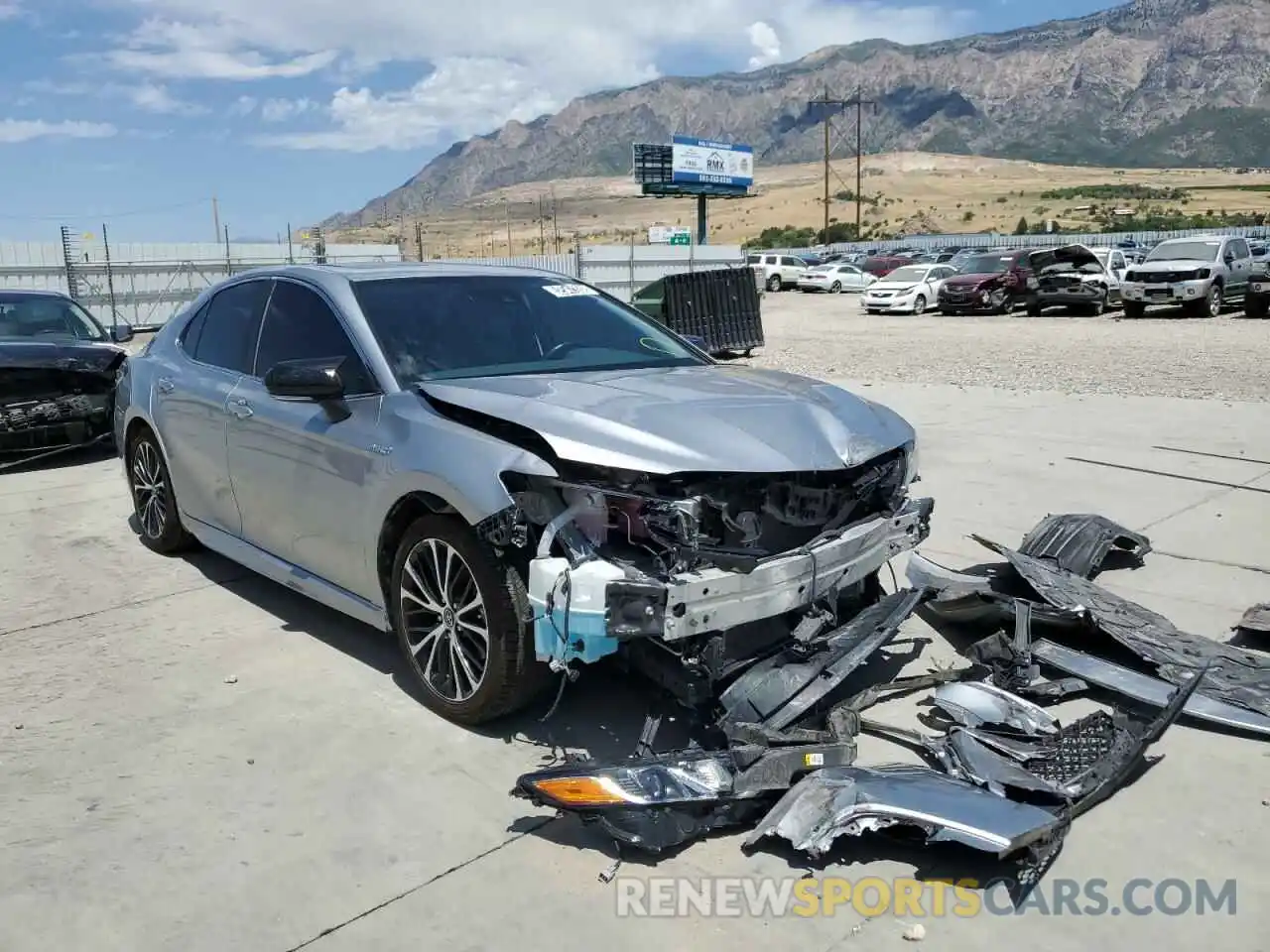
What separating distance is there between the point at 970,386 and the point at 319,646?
1037 centimetres

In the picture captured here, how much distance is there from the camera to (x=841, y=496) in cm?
407

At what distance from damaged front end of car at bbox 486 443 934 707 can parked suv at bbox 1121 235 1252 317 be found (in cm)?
2256

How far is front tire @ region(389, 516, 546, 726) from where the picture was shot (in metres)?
3.72

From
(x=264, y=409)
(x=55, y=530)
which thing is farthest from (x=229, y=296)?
(x=55, y=530)

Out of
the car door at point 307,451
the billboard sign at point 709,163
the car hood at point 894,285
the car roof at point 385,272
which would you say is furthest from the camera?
the billboard sign at point 709,163

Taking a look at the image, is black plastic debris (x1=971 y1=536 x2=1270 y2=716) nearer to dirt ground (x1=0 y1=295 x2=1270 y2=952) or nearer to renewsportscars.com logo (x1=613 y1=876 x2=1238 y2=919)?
dirt ground (x1=0 y1=295 x2=1270 y2=952)

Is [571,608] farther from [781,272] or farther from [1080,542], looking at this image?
[781,272]

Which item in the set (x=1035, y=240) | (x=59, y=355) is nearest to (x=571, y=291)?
(x=59, y=355)

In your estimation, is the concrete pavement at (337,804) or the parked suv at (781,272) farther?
the parked suv at (781,272)

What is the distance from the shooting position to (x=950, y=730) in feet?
12.4

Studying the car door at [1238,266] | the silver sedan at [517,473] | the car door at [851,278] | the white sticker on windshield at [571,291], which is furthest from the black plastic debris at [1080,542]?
the car door at [851,278]

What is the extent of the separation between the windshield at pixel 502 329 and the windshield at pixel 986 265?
25.1 m

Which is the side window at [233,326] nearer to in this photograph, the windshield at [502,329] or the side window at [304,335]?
the side window at [304,335]

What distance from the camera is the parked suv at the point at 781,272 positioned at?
45562mm
